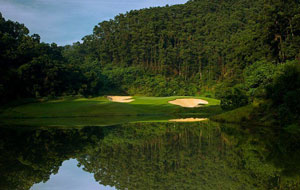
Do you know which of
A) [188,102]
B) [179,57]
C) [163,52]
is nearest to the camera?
[188,102]

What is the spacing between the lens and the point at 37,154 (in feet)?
36.6

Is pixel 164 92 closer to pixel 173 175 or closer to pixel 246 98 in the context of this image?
pixel 246 98

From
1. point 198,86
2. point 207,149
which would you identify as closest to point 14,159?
point 207,149

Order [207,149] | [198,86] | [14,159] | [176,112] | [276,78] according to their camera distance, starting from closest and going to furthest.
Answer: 1. [14,159]
2. [207,149]
3. [276,78]
4. [176,112]
5. [198,86]

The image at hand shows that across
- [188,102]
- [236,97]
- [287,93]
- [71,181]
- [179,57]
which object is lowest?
[188,102]

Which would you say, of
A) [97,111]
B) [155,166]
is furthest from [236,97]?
[155,166]

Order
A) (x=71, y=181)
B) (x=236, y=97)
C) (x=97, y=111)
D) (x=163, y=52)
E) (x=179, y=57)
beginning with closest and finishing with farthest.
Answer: (x=71, y=181)
(x=236, y=97)
(x=97, y=111)
(x=179, y=57)
(x=163, y=52)

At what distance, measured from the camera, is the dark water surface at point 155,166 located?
6.79 meters

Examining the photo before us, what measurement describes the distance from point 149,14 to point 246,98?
304ft

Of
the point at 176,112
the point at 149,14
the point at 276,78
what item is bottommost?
the point at 176,112

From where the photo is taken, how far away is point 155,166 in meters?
8.38

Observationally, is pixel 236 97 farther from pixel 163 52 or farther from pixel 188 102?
pixel 163 52

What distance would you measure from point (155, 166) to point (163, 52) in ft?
281

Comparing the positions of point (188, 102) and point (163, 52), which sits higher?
point (163, 52)
